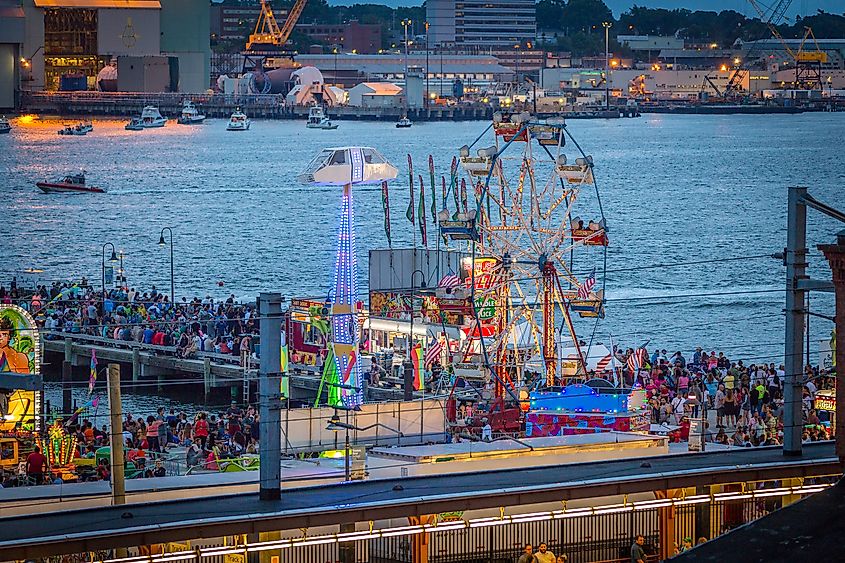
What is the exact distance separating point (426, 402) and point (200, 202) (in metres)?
62.5

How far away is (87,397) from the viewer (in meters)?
27.5

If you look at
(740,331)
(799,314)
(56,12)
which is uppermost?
(56,12)

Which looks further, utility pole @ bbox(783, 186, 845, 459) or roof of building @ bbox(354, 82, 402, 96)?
roof of building @ bbox(354, 82, 402, 96)

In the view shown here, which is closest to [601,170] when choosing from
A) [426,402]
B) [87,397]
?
[87,397]

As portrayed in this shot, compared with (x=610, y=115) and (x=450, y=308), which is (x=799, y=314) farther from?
(x=610, y=115)

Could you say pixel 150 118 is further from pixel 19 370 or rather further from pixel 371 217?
pixel 19 370

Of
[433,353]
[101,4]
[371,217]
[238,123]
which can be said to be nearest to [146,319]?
[433,353]

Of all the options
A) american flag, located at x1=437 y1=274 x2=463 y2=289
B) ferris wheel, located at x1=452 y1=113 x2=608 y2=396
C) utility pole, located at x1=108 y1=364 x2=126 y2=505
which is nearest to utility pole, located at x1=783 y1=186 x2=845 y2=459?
utility pole, located at x1=108 y1=364 x2=126 y2=505

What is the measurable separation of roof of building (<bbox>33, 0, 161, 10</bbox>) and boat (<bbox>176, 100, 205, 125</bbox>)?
1645cm

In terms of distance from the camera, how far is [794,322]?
13648mm

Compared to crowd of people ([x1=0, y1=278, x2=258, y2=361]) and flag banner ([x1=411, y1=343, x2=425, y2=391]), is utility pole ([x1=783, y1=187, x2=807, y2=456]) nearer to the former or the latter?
flag banner ([x1=411, y1=343, x2=425, y2=391])

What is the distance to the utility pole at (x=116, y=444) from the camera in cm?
1280

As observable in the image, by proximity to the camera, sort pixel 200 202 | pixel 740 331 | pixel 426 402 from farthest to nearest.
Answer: pixel 200 202, pixel 740 331, pixel 426 402

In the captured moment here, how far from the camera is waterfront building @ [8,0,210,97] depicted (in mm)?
139000
